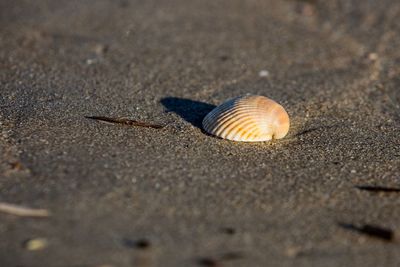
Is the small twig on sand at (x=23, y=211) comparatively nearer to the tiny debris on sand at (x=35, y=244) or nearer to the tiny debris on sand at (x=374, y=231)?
the tiny debris on sand at (x=35, y=244)

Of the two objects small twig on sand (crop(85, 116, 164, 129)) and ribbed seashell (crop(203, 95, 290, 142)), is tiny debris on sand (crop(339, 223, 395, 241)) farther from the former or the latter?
small twig on sand (crop(85, 116, 164, 129))

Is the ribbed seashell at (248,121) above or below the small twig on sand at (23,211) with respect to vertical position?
above

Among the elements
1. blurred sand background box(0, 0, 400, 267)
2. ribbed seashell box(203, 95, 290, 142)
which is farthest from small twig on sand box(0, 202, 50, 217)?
ribbed seashell box(203, 95, 290, 142)

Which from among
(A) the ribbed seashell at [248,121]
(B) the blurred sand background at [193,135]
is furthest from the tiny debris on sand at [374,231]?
(A) the ribbed seashell at [248,121]

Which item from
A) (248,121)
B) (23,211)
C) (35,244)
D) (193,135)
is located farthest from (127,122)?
(35,244)

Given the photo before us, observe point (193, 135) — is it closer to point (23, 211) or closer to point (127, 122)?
point (127, 122)

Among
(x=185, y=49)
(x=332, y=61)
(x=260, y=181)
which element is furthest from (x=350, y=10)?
(x=260, y=181)

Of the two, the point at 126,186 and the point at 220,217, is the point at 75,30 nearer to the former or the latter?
the point at 126,186
